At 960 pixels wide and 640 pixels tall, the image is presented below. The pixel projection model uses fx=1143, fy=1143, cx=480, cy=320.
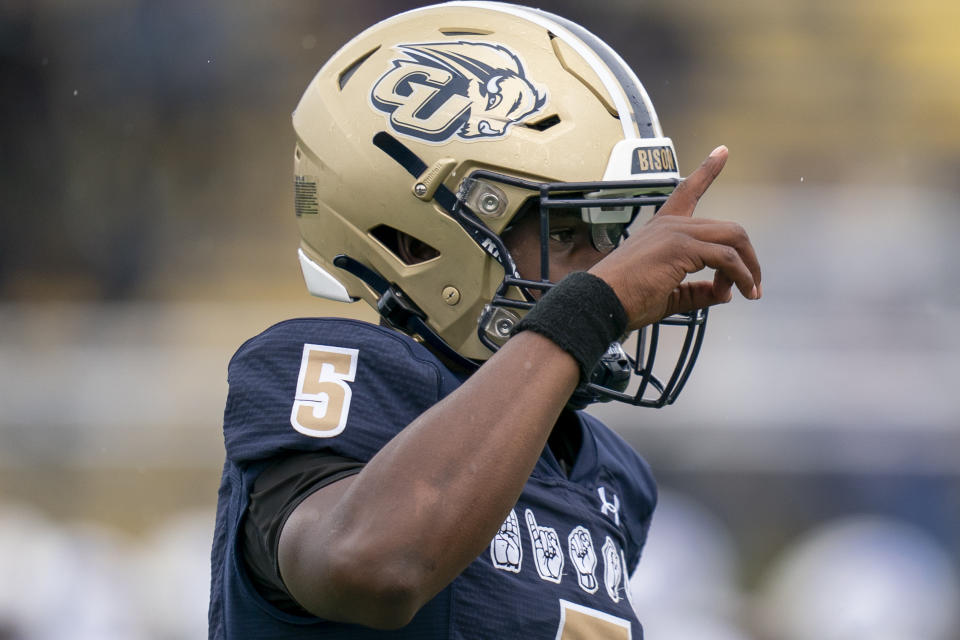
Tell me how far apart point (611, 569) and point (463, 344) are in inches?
14.0

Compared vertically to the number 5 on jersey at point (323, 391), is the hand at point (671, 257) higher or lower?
higher

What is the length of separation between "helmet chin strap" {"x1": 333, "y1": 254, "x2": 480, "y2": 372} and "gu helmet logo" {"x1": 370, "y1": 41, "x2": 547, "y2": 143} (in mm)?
213

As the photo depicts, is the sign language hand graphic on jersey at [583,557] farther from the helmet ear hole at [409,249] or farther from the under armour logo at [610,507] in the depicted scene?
the helmet ear hole at [409,249]

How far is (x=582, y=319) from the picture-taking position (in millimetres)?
1118

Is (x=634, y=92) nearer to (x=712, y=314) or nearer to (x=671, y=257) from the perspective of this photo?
(x=671, y=257)

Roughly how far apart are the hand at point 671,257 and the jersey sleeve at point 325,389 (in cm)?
27

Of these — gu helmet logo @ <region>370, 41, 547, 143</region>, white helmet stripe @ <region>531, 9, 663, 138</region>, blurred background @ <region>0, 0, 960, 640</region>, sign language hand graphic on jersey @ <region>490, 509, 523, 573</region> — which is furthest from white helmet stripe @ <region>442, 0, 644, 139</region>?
blurred background @ <region>0, 0, 960, 640</region>

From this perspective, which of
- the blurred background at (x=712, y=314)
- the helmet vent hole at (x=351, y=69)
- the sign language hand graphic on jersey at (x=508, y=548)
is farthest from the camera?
the blurred background at (x=712, y=314)

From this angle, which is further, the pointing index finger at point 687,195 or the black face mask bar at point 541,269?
the black face mask bar at point 541,269

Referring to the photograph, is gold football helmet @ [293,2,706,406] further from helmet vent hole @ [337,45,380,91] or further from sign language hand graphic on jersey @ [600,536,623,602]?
sign language hand graphic on jersey @ [600,536,623,602]

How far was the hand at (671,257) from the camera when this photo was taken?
45.6 inches

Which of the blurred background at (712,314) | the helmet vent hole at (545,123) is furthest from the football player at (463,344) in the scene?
the blurred background at (712,314)

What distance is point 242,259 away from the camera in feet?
17.1

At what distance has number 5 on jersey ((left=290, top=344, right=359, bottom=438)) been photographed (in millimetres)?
1206
